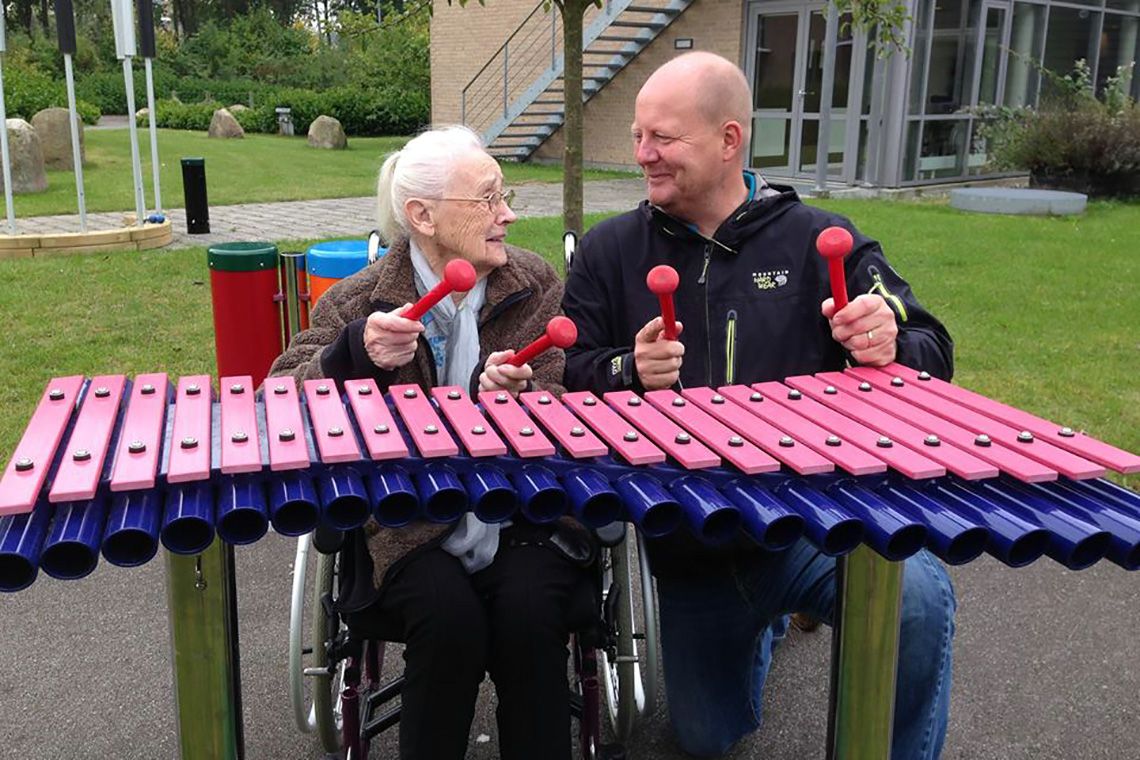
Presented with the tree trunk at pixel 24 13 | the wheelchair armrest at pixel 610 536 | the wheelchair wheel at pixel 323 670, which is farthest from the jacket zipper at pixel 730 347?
the tree trunk at pixel 24 13

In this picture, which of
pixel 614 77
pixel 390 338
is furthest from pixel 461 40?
pixel 390 338

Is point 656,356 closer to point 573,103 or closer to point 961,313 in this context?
point 573,103

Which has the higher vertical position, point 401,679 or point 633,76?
point 633,76

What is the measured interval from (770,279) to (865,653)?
41.6 inches

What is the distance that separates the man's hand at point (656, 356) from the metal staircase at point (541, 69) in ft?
49.4

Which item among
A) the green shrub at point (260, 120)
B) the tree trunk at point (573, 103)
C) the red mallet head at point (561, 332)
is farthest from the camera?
the green shrub at point (260, 120)

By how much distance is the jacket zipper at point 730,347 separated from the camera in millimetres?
2760

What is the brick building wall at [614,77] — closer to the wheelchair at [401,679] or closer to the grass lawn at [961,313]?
the grass lawn at [961,313]

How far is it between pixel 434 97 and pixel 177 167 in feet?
18.9

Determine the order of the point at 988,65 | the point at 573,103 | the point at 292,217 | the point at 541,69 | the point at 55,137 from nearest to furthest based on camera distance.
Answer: the point at 573,103 → the point at 292,217 → the point at 988,65 → the point at 55,137 → the point at 541,69

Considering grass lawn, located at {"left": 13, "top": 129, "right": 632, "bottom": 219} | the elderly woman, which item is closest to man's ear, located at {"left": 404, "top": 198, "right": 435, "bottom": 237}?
the elderly woman

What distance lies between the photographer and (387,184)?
291 centimetres

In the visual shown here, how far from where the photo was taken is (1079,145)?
13445mm

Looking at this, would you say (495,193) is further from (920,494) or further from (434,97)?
(434,97)
